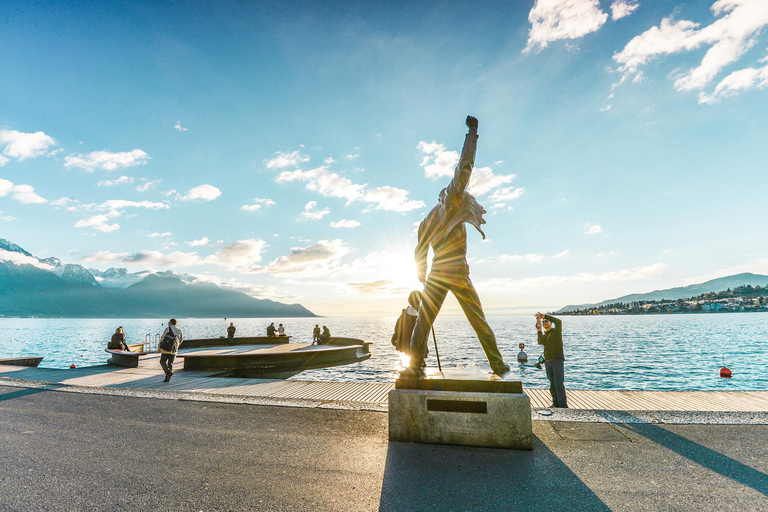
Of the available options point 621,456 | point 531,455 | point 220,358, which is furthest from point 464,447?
point 220,358

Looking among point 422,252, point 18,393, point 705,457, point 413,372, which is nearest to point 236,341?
point 18,393

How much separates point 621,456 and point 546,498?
159cm

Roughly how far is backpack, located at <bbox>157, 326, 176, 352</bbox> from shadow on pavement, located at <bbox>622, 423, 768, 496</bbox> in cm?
1185

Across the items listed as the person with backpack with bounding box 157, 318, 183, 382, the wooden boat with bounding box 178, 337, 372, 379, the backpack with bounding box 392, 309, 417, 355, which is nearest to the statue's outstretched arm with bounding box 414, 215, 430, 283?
the backpack with bounding box 392, 309, 417, 355

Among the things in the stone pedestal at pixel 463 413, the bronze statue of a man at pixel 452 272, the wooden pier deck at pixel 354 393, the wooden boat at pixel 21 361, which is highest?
the bronze statue of a man at pixel 452 272

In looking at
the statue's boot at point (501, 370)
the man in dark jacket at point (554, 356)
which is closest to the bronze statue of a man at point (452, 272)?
the statue's boot at point (501, 370)

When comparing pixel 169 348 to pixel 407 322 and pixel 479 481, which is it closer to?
pixel 407 322

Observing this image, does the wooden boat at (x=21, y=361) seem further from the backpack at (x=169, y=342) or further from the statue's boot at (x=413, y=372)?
the statue's boot at (x=413, y=372)

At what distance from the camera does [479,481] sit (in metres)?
3.83

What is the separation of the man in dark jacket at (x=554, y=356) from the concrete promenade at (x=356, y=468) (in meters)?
1.76

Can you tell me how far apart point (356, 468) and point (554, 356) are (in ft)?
17.1

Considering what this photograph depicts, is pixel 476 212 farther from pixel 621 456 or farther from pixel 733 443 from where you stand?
pixel 733 443

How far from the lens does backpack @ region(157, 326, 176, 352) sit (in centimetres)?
1129

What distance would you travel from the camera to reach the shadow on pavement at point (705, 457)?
12.1ft
